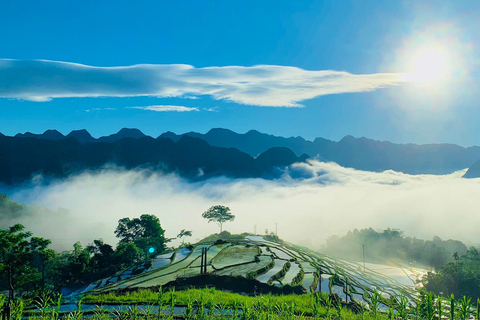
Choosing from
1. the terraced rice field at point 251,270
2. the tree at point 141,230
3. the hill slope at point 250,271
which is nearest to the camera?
the hill slope at point 250,271

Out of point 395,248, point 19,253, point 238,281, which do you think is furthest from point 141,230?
point 395,248

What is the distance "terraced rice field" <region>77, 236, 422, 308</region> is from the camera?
35.8 metres

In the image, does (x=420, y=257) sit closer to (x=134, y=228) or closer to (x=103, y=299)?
(x=134, y=228)

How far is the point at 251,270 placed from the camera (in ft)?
132

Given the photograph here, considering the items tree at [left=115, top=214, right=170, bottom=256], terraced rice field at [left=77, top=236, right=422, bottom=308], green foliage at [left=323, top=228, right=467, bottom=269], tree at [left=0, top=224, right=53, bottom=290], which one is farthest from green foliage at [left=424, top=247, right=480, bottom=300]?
tree at [left=0, top=224, right=53, bottom=290]

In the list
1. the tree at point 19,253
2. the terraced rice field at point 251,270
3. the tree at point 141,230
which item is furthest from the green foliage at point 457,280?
the tree at point 19,253

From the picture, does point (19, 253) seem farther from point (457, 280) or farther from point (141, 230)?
point (457, 280)

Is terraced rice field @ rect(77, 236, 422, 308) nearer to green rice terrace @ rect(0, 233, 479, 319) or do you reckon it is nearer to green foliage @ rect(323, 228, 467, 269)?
green rice terrace @ rect(0, 233, 479, 319)

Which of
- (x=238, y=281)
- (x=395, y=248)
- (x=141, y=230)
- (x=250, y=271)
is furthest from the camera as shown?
(x=395, y=248)

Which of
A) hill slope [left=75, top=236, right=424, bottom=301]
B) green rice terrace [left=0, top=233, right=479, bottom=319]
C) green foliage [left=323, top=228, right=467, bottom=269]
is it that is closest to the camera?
green rice terrace [left=0, top=233, right=479, bottom=319]

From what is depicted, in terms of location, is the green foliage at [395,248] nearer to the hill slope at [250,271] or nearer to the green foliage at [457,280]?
the green foliage at [457,280]

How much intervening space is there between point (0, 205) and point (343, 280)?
124 m

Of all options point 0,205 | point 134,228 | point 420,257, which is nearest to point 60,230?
point 0,205

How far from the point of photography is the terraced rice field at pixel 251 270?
118 feet
